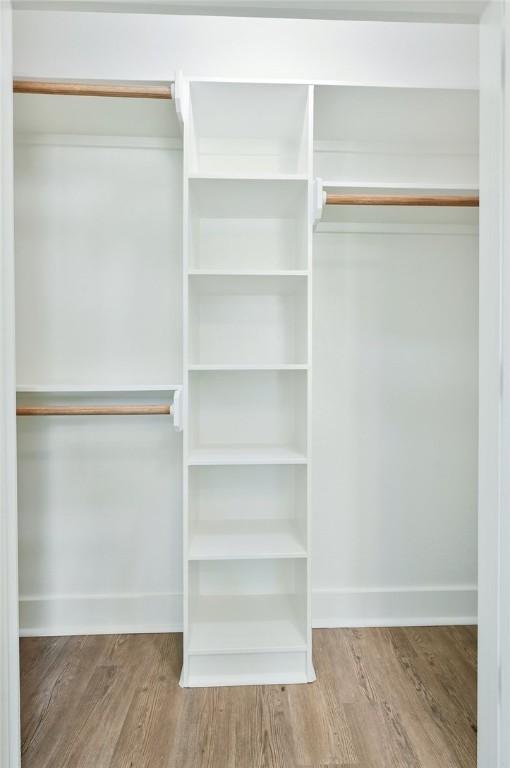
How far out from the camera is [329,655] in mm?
1977

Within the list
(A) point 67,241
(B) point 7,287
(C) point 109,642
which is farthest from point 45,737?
(A) point 67,241

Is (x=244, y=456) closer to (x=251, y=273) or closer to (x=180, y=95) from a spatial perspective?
(x=251, y=273)

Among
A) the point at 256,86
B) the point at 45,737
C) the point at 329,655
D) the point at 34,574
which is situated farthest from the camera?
the point at 34,574

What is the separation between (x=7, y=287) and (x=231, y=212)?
3.53 feet

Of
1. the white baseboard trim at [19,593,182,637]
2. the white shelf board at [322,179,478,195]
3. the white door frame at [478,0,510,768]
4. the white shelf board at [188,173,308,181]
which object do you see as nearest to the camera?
the white door frame at [478,0,510,768]

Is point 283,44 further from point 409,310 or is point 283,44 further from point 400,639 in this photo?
point 400,639

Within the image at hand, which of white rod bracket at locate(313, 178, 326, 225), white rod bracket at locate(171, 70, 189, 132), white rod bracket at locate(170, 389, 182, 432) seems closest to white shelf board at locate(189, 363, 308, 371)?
white rod bracket at locate(170, 389, 182, 432)

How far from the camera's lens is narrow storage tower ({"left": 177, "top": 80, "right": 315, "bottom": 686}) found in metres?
1.77

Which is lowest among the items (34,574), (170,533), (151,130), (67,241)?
(34,574)

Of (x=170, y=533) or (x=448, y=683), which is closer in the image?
(x=448, y=683)

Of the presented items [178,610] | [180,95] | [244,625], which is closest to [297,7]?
[180,95]

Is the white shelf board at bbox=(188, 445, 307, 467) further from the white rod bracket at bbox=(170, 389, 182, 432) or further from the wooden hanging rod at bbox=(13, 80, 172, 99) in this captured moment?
the wooden hanging rod at bbox=(13, 80, 172, 99)

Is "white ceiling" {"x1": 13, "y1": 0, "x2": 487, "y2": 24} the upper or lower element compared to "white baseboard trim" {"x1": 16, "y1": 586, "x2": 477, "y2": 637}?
upper

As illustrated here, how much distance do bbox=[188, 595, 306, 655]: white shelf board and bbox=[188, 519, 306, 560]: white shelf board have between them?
0.93 feet
